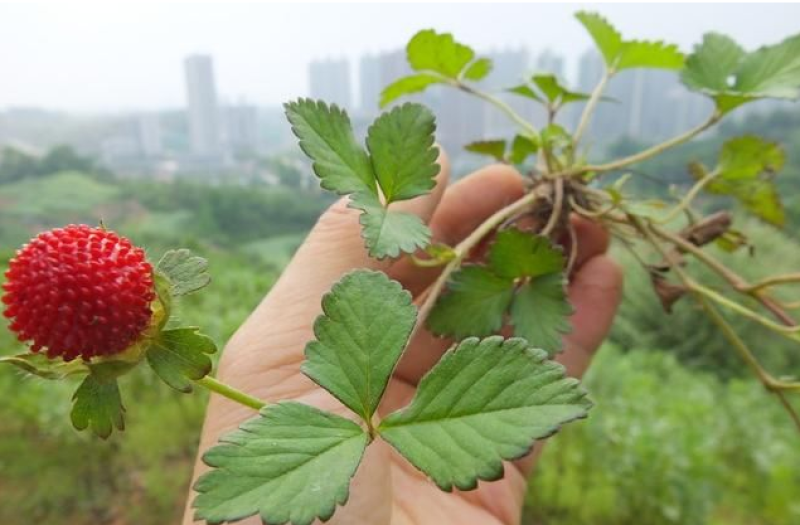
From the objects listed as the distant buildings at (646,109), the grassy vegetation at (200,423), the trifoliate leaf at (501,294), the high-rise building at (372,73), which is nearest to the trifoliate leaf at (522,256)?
the trifoliate leaf at (501,294)

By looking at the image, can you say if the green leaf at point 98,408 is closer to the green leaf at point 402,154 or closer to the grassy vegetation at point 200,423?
the green leaf at point 402,154

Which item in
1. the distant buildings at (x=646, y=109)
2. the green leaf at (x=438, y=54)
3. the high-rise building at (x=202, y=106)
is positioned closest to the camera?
the green leaf at (x=438, y=54)

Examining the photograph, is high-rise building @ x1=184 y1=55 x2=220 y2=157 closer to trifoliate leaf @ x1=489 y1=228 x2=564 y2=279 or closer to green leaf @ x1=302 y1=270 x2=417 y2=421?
trifoliate leaf @ x1=489 y1=228 x2=564 y2=279

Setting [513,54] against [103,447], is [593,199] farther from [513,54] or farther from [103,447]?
[513,54]

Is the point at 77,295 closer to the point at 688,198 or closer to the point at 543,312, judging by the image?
the point at 543,312

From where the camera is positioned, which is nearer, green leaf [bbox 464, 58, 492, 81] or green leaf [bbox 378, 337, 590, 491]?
green leaf [bbox 378, 337, 590, 491]

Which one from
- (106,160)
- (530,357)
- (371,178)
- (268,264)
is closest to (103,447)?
(268,264)

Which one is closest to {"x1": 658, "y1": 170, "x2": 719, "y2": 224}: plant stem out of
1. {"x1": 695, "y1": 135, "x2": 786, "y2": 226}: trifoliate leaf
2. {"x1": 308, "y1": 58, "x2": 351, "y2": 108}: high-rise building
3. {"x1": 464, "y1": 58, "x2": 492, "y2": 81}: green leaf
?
{"x1": 695, "y1": 135, "x2": 786, "y2": 226}: trifoliate leaf
